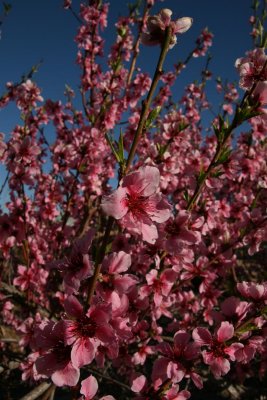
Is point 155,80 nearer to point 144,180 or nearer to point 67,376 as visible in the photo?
point 144,180

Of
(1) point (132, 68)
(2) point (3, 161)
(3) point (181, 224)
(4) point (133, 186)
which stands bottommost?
(3) point (181, 224)

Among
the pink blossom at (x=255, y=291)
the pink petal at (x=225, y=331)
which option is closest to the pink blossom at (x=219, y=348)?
the pink petal at (x=225, y=331)

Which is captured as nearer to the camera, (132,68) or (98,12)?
(98,12)

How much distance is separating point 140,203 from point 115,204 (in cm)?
23

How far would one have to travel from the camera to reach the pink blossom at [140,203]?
1.43m

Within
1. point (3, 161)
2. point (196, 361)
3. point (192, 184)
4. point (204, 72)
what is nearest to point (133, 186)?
point (196, 361)

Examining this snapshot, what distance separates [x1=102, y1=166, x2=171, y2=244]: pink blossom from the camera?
143cm

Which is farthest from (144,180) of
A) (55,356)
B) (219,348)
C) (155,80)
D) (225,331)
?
(219,348)

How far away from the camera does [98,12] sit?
6.04 meters

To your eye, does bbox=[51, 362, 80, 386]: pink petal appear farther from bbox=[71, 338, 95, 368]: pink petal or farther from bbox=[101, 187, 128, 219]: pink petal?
bbox=[101, 187, 128, 219]: pink petal

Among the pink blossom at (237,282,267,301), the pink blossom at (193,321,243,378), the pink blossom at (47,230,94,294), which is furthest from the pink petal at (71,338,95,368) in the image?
the pink blossom at (237,282,267,301)

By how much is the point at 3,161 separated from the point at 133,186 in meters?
2.73

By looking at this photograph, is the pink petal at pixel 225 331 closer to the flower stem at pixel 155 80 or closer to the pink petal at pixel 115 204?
the pink petal at pixel 115 204

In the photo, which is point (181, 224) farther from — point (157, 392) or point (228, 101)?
point (228, 101)
